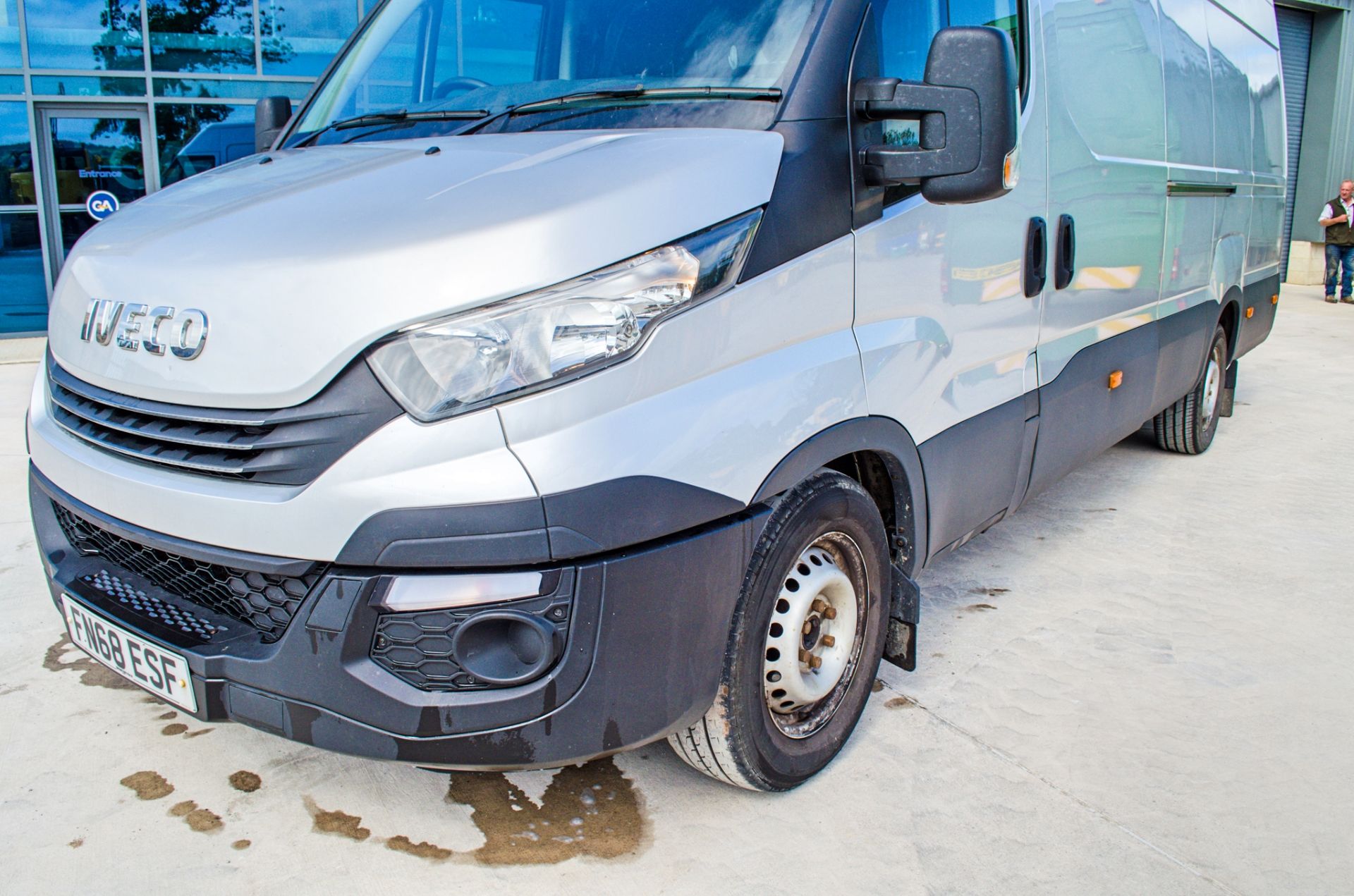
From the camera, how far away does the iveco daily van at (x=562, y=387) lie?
1787mm

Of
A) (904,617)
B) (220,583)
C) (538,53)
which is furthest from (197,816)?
(538,53)

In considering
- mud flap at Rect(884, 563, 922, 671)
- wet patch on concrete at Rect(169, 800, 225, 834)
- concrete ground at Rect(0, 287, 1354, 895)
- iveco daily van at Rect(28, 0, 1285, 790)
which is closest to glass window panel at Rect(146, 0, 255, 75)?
concrete ground at Rect(0, 287, 1354, 895)

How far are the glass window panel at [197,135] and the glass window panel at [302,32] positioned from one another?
1.97 ft

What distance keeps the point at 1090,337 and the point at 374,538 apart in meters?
2.72

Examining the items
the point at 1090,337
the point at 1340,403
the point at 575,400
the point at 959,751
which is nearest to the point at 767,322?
the point at 575,400

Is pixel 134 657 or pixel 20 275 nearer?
pixel 134 657

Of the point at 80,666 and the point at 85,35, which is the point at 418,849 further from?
the point at 85,35

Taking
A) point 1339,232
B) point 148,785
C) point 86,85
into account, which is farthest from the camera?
point 1339,232

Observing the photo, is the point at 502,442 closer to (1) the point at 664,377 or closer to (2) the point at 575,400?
(2) the point at 575,400

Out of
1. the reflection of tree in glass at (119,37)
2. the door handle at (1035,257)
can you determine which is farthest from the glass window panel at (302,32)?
the door handle at (1035,257)

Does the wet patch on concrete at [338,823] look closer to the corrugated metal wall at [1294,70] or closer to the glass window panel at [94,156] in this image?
the glass window panel at [94,156]

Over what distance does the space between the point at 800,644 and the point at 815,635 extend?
0.27 feet

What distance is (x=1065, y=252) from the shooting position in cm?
323

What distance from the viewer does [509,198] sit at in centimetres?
189
